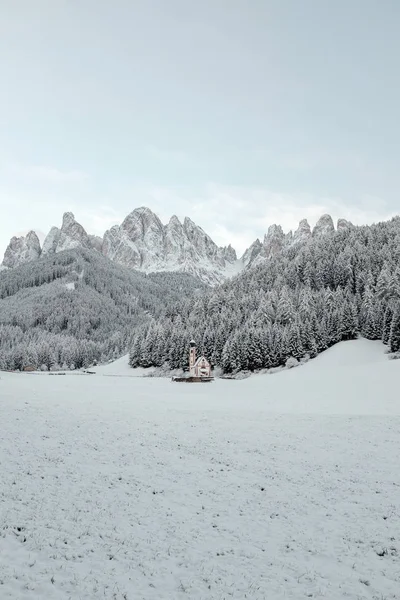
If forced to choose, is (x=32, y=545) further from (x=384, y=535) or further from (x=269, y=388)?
(x=269, y=388)

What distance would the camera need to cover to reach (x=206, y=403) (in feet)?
137

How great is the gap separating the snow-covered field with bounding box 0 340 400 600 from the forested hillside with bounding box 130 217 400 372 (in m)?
53.8

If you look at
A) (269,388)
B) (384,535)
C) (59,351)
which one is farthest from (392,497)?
(59,351)

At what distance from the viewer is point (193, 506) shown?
A: 1571cm

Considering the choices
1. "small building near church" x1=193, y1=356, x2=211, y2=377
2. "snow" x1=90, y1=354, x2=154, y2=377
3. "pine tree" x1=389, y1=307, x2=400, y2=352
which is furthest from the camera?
"snow" x1=90, y1=354, x2=154, y2=377

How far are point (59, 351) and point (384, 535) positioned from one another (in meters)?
161

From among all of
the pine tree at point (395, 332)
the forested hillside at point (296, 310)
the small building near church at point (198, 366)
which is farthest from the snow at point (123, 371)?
the pine tree at point (395, 332)

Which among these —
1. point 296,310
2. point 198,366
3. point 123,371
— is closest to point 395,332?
point 296,310

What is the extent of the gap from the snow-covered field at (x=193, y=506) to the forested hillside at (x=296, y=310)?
53.8 meters

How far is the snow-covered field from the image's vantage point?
10727 mm

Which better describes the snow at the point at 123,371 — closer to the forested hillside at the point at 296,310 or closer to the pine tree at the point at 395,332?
the forested hillside at the point at 296,310

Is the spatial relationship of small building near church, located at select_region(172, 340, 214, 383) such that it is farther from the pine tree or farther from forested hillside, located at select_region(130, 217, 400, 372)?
the pine tree

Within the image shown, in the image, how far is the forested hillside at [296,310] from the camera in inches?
3307

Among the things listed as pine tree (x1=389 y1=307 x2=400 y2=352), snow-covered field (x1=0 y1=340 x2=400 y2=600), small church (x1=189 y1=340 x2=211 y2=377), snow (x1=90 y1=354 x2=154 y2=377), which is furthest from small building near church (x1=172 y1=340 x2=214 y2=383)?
snow-covered field (x1=0 y1=340 x2=400 y2=600)
